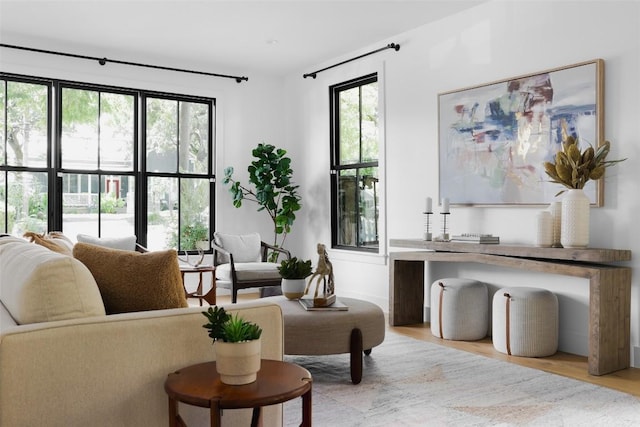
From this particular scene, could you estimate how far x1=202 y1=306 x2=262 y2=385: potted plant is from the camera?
A: 175cm

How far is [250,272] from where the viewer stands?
5508mm

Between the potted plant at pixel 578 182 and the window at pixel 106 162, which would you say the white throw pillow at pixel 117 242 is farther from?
the potted plant at pixel 578 182

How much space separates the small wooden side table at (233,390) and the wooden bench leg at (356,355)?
1.40 meters

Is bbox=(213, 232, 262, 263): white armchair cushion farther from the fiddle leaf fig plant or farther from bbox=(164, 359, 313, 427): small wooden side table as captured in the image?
bbox=(164, 359, 313, 427): small wooden side table

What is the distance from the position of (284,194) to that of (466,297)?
3.19m

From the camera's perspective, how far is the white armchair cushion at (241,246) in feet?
19.5

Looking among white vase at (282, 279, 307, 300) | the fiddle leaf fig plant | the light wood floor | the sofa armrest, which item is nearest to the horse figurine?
white vase at (282, 279, 307, 300)

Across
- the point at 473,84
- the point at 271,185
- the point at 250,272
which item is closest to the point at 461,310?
the point at 473,84

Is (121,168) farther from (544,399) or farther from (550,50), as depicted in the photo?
(544,399)

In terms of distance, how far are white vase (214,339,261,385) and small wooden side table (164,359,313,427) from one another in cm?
2

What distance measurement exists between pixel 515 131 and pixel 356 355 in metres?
2.16

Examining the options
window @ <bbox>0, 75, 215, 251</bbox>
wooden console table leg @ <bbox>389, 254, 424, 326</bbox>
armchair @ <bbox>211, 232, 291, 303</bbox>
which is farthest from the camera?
window @ <bbox>0, 75, 215, 251</bbox>

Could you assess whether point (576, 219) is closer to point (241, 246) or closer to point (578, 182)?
point (578, 182)

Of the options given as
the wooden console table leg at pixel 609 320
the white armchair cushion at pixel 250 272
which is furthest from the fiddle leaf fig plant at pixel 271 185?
the wooden console table leg at pixel 609 320
